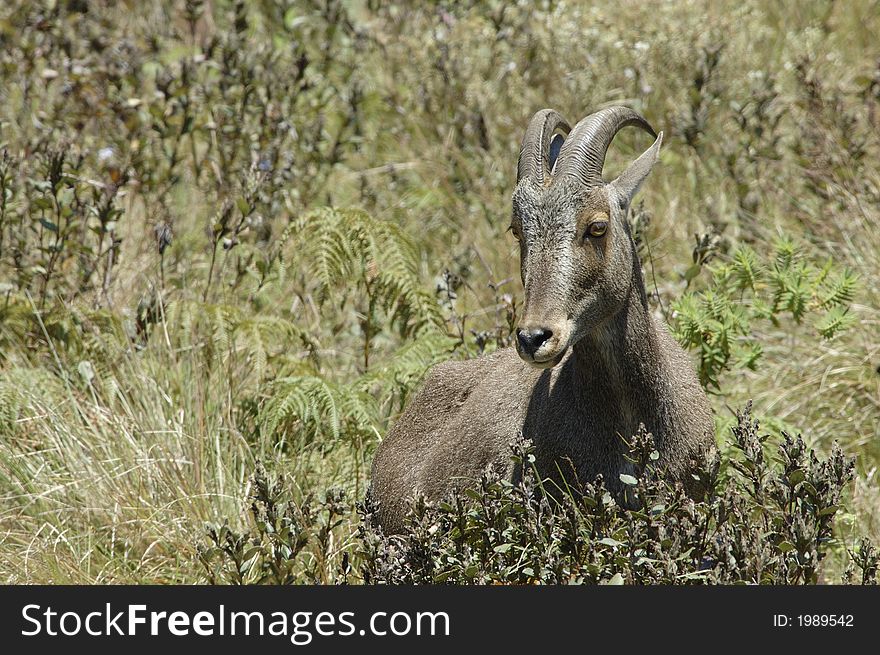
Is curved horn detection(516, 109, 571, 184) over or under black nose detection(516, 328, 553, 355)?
over

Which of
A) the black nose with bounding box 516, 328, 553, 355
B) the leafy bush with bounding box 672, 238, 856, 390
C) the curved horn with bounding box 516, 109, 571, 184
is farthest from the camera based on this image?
the leafy bush with bounding box 672, 238, 856, 390

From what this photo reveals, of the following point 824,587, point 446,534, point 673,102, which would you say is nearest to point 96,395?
point 446,534

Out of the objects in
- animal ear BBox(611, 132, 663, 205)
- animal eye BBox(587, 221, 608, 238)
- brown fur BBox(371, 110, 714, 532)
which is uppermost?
animal ear BBox(611, 132, 663, 205)

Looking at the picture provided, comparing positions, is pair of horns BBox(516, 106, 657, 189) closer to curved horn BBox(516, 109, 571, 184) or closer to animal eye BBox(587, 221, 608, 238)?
curved horn BBox(516, 109, 571, 184)

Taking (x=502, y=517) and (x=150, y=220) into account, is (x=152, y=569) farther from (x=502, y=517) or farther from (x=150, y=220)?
(x=150, y=220)

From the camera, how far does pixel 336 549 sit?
5809mm

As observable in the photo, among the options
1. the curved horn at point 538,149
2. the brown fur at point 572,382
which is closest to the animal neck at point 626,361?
the brown fur at point 572,382

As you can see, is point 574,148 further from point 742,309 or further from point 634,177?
point 742,309

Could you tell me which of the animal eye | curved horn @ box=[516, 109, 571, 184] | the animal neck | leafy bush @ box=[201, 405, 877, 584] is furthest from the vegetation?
curved horn @ box=[516, 109, 571, 184]

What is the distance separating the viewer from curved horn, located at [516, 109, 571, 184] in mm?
4918

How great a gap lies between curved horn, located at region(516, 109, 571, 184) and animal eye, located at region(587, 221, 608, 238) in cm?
27

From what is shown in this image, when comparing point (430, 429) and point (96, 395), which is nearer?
point (430, 429)

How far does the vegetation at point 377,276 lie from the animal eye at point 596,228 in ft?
2.51

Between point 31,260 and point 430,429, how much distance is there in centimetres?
308
